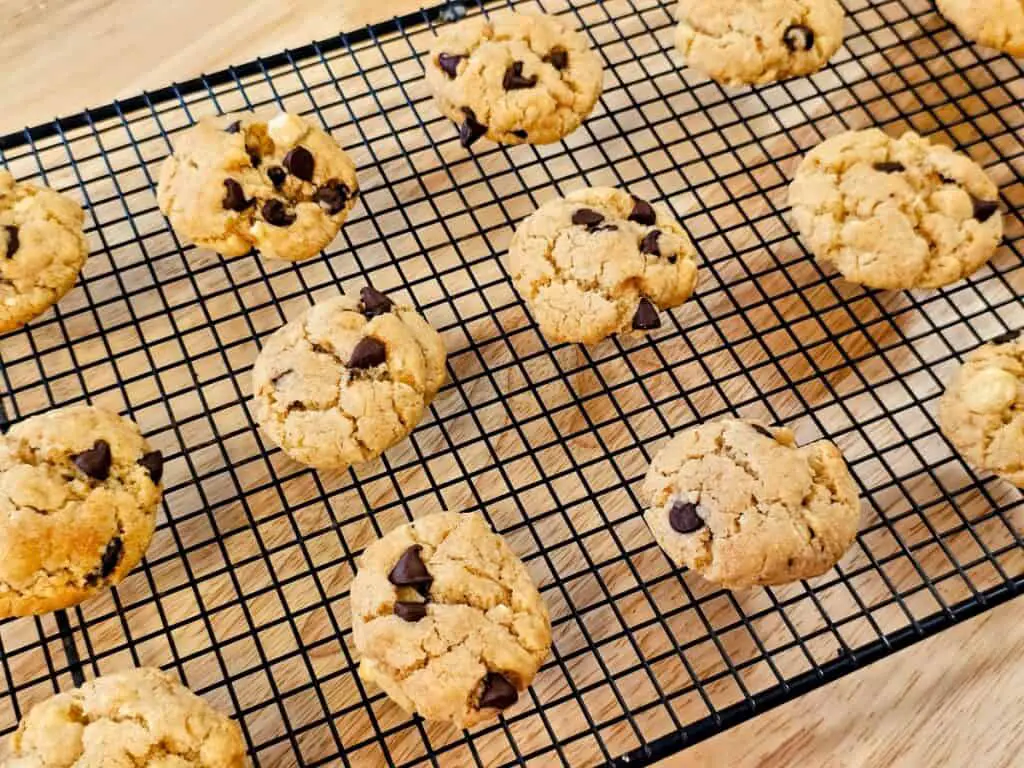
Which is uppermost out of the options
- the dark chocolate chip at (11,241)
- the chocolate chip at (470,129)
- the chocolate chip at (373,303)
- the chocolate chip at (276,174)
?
the dark chocolate chip at (11,241)

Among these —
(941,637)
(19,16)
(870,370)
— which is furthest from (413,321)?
(19,16)

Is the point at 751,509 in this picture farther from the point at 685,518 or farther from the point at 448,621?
the point at 448,621

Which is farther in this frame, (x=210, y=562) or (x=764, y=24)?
(x=764, y=24)

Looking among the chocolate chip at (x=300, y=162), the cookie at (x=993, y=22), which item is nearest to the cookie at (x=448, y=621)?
the chocolate chip at (x=300, y=162)

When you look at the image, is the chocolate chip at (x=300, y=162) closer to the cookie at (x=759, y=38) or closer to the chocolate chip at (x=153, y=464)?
the chocolate chip at (x=153, y=464)

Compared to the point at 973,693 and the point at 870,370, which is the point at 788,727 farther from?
the point at 870,370

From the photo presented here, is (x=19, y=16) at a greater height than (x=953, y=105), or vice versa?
(x=19, y=16)

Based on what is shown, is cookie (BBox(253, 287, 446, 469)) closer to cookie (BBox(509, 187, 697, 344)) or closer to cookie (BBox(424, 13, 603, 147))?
cookie (BBox(509, 187, 697, 344))
